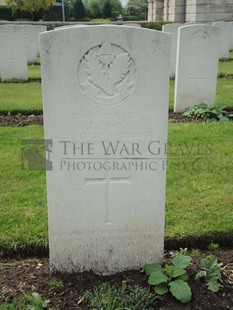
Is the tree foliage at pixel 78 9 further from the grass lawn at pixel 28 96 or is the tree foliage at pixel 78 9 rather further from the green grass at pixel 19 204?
the green grass at pixel 19 204

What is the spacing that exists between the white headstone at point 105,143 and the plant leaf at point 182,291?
0.35 metres

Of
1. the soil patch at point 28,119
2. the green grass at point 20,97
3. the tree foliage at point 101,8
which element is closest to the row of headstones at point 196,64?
the soil patch at point 28,119

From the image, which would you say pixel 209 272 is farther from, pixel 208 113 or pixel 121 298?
pixel 208 113

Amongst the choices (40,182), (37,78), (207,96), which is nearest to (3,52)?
(37,78)

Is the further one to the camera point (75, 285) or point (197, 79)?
point (197, 79)

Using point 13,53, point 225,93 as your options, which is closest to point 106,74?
point 225,93

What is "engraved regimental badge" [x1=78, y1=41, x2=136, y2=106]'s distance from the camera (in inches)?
92.8

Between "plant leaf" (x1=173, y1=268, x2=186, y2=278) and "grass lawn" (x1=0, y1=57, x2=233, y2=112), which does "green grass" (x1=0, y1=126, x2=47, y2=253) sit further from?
"grass lawn" (x1=0, y1=57, x2=233, y2=112)

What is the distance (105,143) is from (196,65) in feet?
16.7

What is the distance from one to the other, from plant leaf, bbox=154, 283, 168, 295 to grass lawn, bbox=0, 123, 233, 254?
708 millimetres

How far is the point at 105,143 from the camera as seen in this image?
2.53 metres

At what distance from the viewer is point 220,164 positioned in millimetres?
4691

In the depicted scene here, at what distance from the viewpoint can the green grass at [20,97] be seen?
7492mm

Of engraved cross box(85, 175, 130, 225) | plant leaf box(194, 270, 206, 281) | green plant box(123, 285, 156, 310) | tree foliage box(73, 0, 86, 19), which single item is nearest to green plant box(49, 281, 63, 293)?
green plant box(123, 285, 156, 310)
